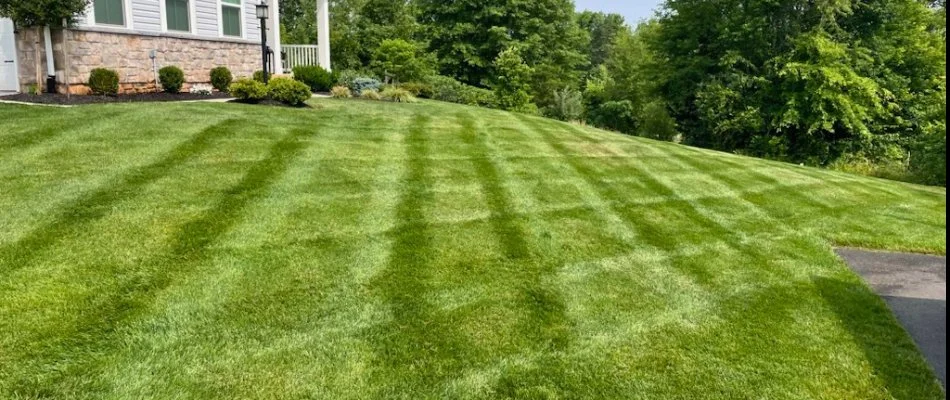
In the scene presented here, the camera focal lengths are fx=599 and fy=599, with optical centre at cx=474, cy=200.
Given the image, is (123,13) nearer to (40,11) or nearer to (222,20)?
(40,11)

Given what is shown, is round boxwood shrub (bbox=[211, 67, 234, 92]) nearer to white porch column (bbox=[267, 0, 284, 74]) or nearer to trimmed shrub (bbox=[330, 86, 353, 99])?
trimmed shrub (bbox=[330, 86, 353, 99])

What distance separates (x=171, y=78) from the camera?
13445mm

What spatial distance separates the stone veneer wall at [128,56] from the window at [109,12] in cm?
27

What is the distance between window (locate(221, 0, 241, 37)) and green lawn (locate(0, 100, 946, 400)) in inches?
327

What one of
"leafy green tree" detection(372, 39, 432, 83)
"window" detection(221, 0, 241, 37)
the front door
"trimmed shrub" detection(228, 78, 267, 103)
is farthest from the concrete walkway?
"leafy green tree" detection(372, 39, 432, 83)

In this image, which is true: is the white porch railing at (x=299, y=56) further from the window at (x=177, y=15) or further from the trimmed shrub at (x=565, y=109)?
the trimmed shrub at (x=565, y=109)

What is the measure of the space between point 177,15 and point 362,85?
15.7ft

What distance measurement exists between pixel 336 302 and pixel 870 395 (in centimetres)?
329

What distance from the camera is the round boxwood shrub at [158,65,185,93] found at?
527 inches

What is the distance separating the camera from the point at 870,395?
11.2 ft

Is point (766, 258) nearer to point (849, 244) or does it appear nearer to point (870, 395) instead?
point (849, 244)

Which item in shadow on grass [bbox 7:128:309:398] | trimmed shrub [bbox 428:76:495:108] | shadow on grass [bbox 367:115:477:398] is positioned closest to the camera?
shadow on grass [bbox 7:128:309:398]

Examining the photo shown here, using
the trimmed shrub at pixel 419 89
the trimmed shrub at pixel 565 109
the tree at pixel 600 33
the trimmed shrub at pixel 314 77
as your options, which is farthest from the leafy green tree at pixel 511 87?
the tree at pixel 600 33

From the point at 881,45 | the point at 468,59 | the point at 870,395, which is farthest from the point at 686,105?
the point at 870,395
